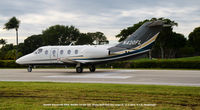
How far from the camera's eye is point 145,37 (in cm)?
2456

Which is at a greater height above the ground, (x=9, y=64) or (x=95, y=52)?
(x=95, y=52)

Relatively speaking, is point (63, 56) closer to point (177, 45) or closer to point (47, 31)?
point (177, 45)

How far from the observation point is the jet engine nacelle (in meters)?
25.2

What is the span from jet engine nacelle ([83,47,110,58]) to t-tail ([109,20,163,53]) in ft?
2.32

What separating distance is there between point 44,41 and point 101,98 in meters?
86.4

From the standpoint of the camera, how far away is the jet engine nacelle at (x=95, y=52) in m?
25.2

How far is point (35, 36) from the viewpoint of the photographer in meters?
96.2

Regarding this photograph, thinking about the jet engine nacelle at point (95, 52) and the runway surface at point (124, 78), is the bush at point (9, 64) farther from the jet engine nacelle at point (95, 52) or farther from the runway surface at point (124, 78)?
the jet engine nacelle at point (95, 52)

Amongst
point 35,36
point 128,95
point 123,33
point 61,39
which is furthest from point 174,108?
point 35,36

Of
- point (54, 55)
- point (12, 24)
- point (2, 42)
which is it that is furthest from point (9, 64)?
point (2, 42)

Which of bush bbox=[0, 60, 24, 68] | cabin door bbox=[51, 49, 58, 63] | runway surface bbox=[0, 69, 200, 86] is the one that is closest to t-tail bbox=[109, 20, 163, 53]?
runway surface bbox=[0, 69, 200, 86]

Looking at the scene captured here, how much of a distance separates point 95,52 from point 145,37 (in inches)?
205

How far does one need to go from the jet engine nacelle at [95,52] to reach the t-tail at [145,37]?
0.71m

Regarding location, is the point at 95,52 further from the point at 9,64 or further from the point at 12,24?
the point at 12,24
